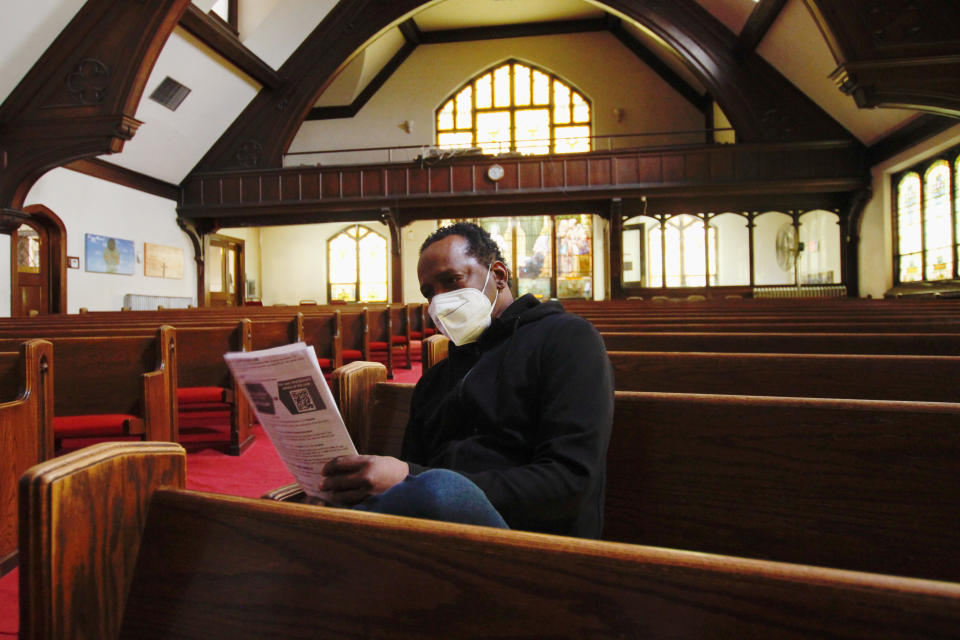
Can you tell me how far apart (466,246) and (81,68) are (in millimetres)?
8568

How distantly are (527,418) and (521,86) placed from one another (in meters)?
15.1

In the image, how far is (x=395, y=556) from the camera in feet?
1.74

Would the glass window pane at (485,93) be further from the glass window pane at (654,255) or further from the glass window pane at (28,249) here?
the glass window pane at (28,249)

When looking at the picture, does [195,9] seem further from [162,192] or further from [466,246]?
[466,246]

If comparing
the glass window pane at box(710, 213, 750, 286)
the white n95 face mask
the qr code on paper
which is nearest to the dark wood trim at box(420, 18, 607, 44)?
the glass window pane at box(710, 213, 750, 286)

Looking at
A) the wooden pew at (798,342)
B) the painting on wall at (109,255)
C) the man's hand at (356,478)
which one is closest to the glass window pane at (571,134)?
the painting on wall at (109,255)

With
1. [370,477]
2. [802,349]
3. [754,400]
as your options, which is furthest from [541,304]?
[802,349]

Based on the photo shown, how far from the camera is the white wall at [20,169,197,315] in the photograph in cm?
912

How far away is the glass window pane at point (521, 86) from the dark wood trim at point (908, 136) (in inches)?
311

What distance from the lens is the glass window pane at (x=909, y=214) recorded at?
28.9 ft

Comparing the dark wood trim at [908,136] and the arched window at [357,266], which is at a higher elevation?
Answer: the dark wood trim at [908,136]

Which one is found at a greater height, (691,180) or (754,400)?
(691,180)

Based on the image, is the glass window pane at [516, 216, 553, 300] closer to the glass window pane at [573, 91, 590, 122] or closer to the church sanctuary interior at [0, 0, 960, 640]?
the church sanctuary interior at [0, 0, 960, 640]

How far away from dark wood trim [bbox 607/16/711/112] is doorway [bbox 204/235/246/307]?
36.4 feet
